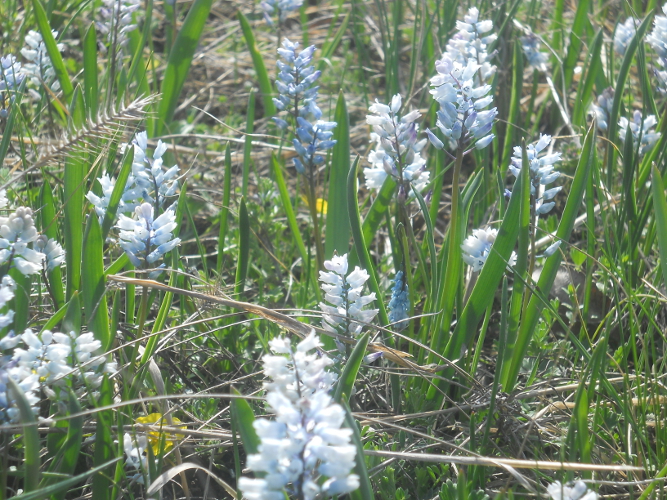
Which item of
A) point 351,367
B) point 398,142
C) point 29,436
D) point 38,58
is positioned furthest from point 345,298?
point 38,58

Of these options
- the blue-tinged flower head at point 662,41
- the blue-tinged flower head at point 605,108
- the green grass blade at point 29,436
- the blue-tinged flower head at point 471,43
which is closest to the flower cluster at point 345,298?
the green grass blade at point 29,436

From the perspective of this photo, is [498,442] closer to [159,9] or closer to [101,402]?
[101,402]

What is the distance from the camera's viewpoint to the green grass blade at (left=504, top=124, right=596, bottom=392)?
5.72ft

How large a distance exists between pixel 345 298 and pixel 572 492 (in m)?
0.69

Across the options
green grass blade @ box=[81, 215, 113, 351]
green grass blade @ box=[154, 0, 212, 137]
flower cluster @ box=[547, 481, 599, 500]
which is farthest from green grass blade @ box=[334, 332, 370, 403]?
green grass blade @ box=[154, 0, 212, 137]

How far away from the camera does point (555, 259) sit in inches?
71.6

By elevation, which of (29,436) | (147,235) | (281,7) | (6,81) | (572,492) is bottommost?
(572,492)

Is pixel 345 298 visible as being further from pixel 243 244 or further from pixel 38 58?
pixel 38 58

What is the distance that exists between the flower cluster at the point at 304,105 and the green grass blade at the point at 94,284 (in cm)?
72

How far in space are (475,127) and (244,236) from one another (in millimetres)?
830

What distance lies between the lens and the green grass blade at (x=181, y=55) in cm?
294

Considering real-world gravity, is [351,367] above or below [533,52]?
below

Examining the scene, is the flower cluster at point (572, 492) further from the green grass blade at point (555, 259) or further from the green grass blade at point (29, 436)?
the green grass blade at point (29, 436)

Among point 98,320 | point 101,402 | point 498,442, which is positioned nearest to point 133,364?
point 98,320
